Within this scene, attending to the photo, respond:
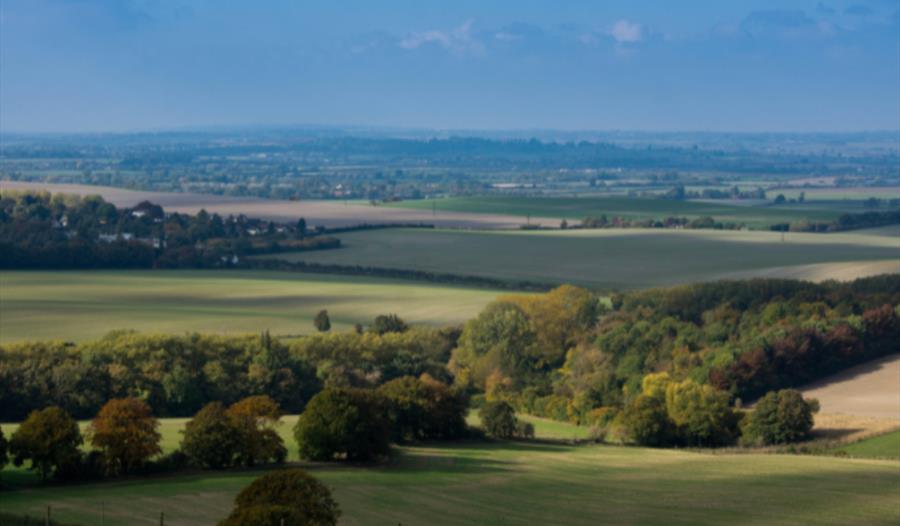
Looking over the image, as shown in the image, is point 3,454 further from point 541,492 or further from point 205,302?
point 205,302

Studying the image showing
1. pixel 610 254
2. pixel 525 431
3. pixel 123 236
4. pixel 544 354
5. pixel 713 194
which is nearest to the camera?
pixel 525 431

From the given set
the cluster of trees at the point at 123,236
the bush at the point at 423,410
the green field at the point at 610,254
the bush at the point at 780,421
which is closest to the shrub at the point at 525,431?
the bush at the point at 423,410

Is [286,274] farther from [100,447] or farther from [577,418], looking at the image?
[100,447]

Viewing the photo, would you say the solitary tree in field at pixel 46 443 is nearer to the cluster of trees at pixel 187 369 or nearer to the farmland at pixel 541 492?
the farmland at pixel 541 492

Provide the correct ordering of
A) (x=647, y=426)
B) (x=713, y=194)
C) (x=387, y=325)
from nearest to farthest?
1. (x=647, y=426)
2. (x=387, y=325)
3. (x=713, y=194)

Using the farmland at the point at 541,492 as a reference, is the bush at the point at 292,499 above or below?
above

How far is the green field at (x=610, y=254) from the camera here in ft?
308

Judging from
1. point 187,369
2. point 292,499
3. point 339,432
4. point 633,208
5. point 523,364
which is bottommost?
point 523,364

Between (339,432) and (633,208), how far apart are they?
366ft

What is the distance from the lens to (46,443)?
37562mm

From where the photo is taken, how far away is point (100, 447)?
39.7m

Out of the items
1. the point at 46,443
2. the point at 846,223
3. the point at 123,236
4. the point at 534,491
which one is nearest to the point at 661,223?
the point at 846,223

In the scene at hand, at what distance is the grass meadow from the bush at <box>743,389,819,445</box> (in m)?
5.19

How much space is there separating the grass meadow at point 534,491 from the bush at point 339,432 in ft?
2.33
